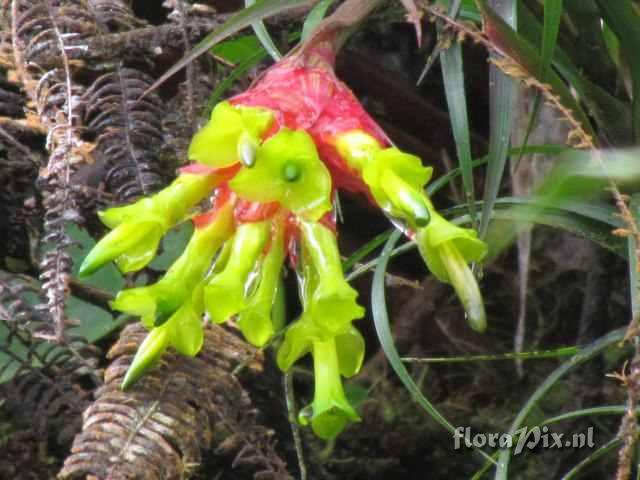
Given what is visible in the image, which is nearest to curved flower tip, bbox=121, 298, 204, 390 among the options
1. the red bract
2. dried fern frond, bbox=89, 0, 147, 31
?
the red bract

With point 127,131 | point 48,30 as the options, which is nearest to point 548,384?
point 127,131

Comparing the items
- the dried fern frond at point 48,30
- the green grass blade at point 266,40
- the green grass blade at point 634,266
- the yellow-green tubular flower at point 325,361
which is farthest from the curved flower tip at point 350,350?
the dried fern frond at point 48,30

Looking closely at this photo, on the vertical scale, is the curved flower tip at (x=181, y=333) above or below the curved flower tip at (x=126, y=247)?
below

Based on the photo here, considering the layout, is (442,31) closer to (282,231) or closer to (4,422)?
(282,231)

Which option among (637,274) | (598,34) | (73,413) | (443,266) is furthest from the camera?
(73,413)

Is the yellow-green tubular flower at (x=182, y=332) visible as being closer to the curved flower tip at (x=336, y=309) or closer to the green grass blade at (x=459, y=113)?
the curved flower tip at (x=336, y=309)

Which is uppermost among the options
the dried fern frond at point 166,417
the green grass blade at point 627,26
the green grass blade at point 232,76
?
the green grass blade at point 627,26

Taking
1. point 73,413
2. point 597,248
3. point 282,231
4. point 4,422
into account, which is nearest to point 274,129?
point 282,231

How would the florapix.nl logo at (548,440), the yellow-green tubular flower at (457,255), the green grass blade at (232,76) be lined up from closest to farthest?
the yellow-green tubular flower at (457,255) < the green grass blade at (232,76) < the florapix.nl logo at (548,440)
